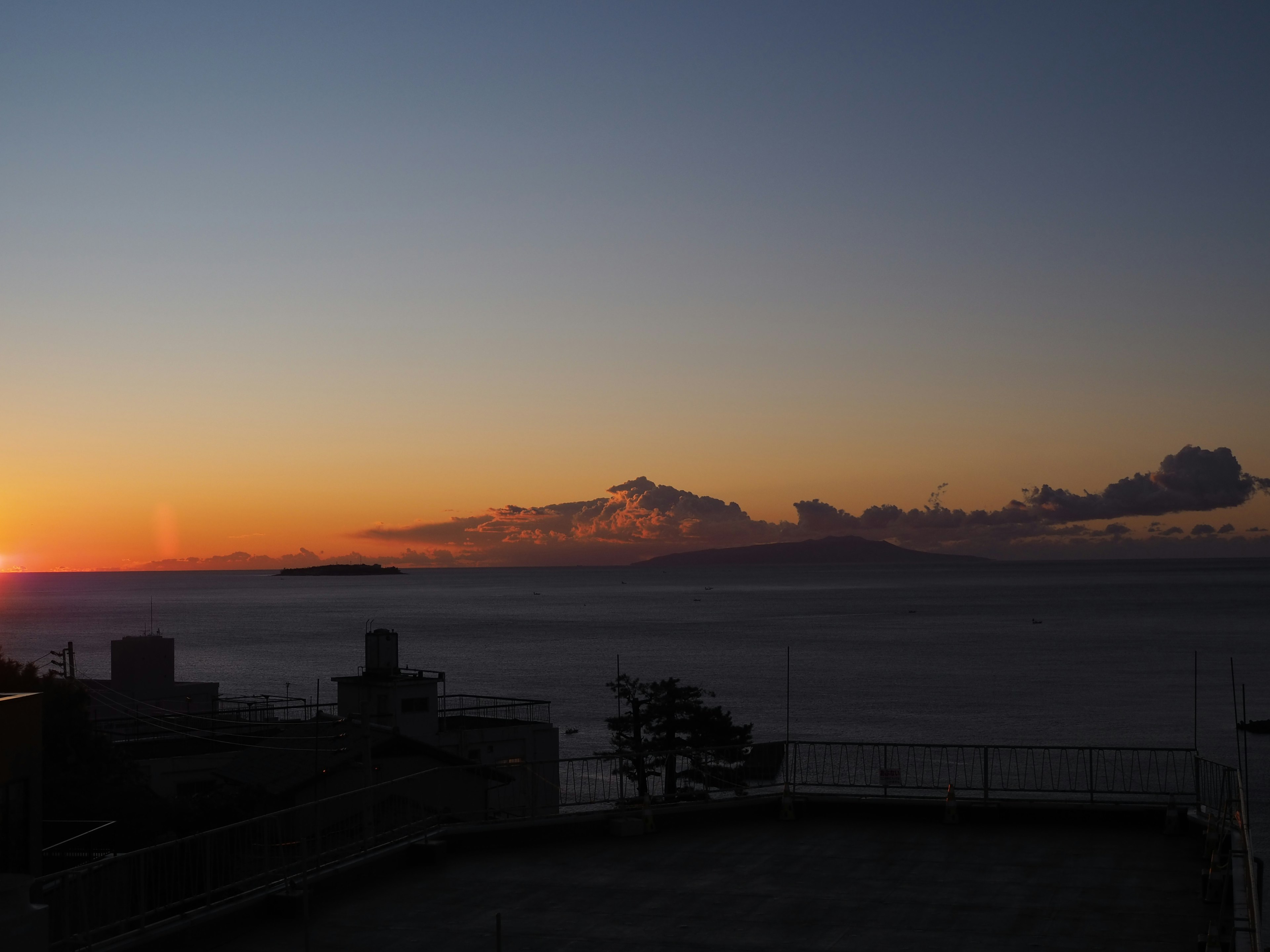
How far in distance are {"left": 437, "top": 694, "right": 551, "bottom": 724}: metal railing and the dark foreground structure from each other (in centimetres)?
3381

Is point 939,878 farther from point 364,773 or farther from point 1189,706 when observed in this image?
point 1189,706

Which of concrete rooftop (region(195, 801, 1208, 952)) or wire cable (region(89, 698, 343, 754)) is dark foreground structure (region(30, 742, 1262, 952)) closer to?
concrete rooftop (region(195, 801, 1208, 952))

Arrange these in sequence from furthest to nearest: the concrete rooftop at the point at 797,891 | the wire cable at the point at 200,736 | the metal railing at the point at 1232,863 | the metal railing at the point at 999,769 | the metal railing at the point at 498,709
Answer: the metal railing at the point at 999,769
the metal railing at the point at 498,709
the wire cable at the point at 200,736
the concrete rooftop at the point at 797,891
the metal railing at the point at 1232,863

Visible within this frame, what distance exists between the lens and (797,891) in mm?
13719

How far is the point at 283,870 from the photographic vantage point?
13484 millimetres

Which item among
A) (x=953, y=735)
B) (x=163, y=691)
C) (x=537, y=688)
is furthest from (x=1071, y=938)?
(x=537, y=688)

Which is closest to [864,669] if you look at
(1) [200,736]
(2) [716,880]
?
(1) [200,736]

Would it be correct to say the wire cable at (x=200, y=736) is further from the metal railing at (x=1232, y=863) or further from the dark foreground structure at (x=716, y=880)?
the metal railing at (x=1232, y=863)

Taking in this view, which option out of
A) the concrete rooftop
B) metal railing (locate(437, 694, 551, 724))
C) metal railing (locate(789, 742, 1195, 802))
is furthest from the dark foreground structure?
metal railing (locate(789, 742, 1195, 802))

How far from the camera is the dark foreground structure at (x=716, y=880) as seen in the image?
1183 centimetres

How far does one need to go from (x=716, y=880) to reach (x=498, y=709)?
4324 cm

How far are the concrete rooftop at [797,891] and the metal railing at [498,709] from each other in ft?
113

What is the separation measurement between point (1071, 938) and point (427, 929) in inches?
246

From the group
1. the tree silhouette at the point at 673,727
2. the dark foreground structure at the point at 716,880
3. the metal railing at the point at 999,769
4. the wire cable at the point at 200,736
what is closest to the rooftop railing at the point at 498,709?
the tree silhouette at the point at 673,727
